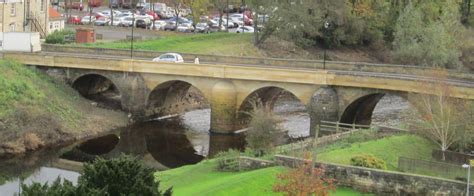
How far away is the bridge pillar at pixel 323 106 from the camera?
211 ft

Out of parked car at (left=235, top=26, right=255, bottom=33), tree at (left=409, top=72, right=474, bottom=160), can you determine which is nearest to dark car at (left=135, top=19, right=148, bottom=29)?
parked car at (left=235, top=26, right=255, bottom=33)

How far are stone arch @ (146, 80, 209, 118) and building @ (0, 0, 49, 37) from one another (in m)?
18.9

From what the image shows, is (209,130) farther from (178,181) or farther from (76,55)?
(178,181)

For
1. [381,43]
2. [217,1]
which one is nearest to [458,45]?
[381,43]

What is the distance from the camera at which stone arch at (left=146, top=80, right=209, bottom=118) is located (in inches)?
2830

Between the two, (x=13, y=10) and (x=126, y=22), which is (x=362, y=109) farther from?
(x=126, y=22)

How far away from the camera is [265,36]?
99.5 meters

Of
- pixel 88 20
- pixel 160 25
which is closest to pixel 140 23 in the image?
pixel 160 25

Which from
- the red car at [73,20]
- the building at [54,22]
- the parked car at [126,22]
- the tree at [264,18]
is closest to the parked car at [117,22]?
the parked car at [126,22]

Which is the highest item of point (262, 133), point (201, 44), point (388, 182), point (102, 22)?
point (102, 22)

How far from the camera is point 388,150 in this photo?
151 feet

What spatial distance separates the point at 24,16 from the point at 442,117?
51.7 metres

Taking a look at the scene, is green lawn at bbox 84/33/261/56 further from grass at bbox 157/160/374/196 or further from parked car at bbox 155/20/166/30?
grass at bbox 157/160/374/196

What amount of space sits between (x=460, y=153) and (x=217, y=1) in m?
68.2
